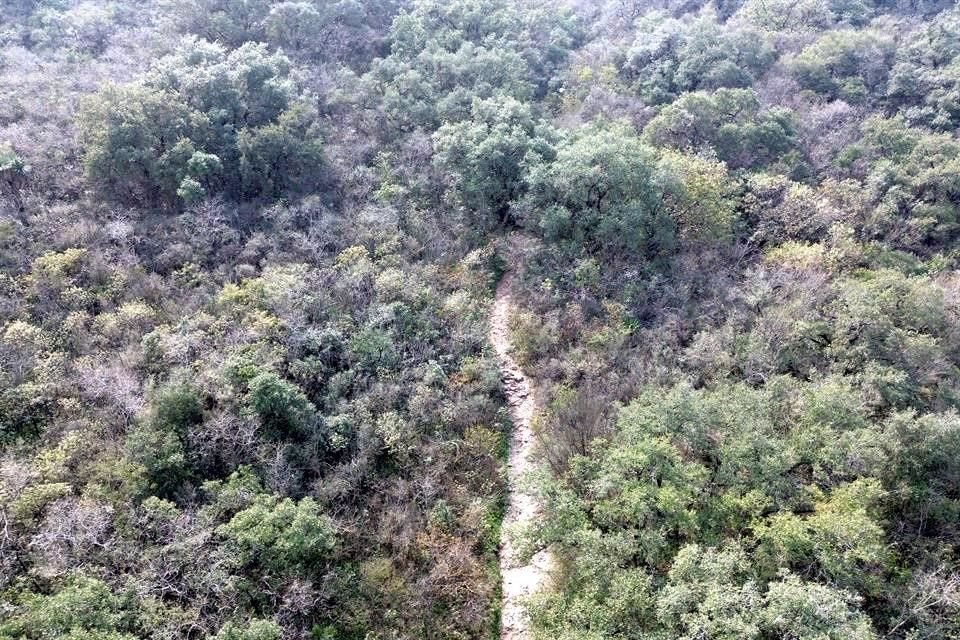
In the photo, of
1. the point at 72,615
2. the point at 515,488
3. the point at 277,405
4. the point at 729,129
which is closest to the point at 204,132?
the point at 277,405

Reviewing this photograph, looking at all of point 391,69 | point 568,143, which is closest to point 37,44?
point 391,69

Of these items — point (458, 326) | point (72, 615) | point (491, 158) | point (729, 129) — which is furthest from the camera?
point (729, 129)

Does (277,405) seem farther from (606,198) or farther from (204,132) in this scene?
(606,198)

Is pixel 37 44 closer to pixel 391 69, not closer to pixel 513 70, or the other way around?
pixel 391 69

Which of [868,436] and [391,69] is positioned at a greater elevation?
[391,69]

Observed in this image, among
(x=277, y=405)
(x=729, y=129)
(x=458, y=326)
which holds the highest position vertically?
(x=729, y=129)

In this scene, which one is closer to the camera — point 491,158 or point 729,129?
point 491,158

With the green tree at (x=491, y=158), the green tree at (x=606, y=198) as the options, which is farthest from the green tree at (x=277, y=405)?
the green tree at (x=491, y=158)

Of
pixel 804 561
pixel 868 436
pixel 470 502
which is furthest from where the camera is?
pixel 470 502
